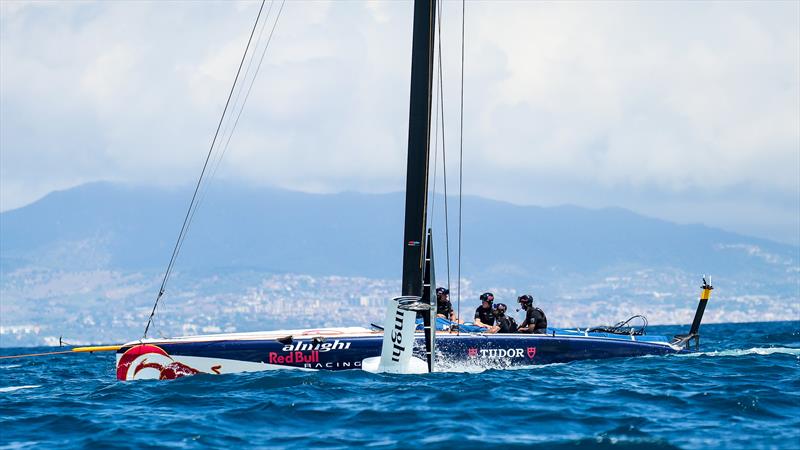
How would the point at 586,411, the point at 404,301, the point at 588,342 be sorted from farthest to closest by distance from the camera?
1. the point at 588,342
2. the point at 404,301
3. the point at 586,411

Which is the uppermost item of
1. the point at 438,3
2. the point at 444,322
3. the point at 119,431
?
the point at 438,3

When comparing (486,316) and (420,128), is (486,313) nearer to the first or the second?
(486,316)

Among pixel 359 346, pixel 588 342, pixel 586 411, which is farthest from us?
pixel 588 342

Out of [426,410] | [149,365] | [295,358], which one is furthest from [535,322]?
[426,410]

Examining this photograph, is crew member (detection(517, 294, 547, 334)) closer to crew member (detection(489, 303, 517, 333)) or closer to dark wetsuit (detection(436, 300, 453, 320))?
crew member (detection(489, 303, 517, 333))

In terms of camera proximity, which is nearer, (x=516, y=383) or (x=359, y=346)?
(x=516, y=383)

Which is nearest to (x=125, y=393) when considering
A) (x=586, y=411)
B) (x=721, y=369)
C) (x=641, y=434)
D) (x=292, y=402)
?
(x=292, y=402)

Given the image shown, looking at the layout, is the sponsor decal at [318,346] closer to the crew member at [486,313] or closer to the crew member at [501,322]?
the crew member at [501,322]

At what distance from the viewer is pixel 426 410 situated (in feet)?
49.8

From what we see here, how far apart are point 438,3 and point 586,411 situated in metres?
7.06

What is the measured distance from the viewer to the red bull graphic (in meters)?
20.5

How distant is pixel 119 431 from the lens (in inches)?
562

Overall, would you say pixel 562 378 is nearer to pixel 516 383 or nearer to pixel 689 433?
Answer: pixel 516 383

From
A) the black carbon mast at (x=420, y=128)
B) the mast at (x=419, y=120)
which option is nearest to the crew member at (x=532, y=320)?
the black carbon mast at (x=420, y=128)
